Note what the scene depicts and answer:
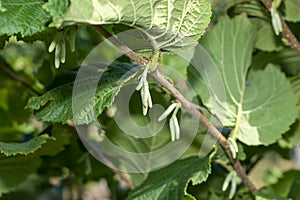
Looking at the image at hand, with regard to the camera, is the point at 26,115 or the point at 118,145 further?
the point at 26,115

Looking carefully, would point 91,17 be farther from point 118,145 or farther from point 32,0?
point 118,145

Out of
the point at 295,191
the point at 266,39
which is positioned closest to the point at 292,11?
the point at 266,39

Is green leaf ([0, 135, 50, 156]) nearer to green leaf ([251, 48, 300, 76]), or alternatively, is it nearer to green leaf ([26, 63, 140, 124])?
green leaf ([26, 63, 140, 124])

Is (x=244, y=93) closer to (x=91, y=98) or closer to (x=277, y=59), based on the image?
(x=277, y=59)

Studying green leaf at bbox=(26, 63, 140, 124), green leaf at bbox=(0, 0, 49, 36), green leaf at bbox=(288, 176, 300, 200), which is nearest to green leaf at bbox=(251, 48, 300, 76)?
green leaf at bbox=(288, 176, 300, 200)

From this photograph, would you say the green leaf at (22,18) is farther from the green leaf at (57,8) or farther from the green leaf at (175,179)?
the green leaf at (175,179)

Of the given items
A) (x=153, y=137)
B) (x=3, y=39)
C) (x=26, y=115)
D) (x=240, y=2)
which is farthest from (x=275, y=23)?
(x=26, y=115)

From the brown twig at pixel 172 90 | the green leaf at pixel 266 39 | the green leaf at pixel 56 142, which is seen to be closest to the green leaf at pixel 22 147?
the green leaf at pixel 56 142
